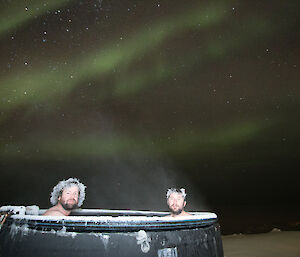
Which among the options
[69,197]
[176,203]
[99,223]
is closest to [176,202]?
[176,203]

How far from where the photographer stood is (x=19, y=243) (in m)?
1.51

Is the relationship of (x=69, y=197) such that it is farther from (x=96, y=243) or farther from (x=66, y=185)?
(x=96, y=243)

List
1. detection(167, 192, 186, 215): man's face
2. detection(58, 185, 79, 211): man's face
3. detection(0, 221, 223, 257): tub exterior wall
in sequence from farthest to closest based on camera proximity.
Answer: detection(167, 192, 186, 215): man's face
detection(58, 185, 79, 211): man's face
detection(0, 221, 223, 257): tub exterior wall

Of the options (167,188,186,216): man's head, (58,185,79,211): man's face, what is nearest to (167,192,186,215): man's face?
(167,188,186,216): man's head

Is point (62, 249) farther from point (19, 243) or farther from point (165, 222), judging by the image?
point (165, 222)

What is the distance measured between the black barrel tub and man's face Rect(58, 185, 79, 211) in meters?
0.80

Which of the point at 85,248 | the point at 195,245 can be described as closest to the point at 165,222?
the point at 195,245

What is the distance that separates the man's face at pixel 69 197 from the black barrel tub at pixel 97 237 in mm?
803

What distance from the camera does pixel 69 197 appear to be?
2.43 m

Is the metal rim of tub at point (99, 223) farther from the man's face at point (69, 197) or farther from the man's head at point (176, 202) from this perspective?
the man's head at point (176, 202)

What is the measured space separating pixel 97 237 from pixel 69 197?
1.08 meters

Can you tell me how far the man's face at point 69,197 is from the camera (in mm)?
2407

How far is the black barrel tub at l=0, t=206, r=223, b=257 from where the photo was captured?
1.43 meters

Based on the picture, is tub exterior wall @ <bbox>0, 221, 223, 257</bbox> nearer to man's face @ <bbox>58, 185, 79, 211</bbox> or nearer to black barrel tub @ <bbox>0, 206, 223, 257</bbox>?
black barrel tub @ <bbox>0, 206, 223, 257</bbox>
